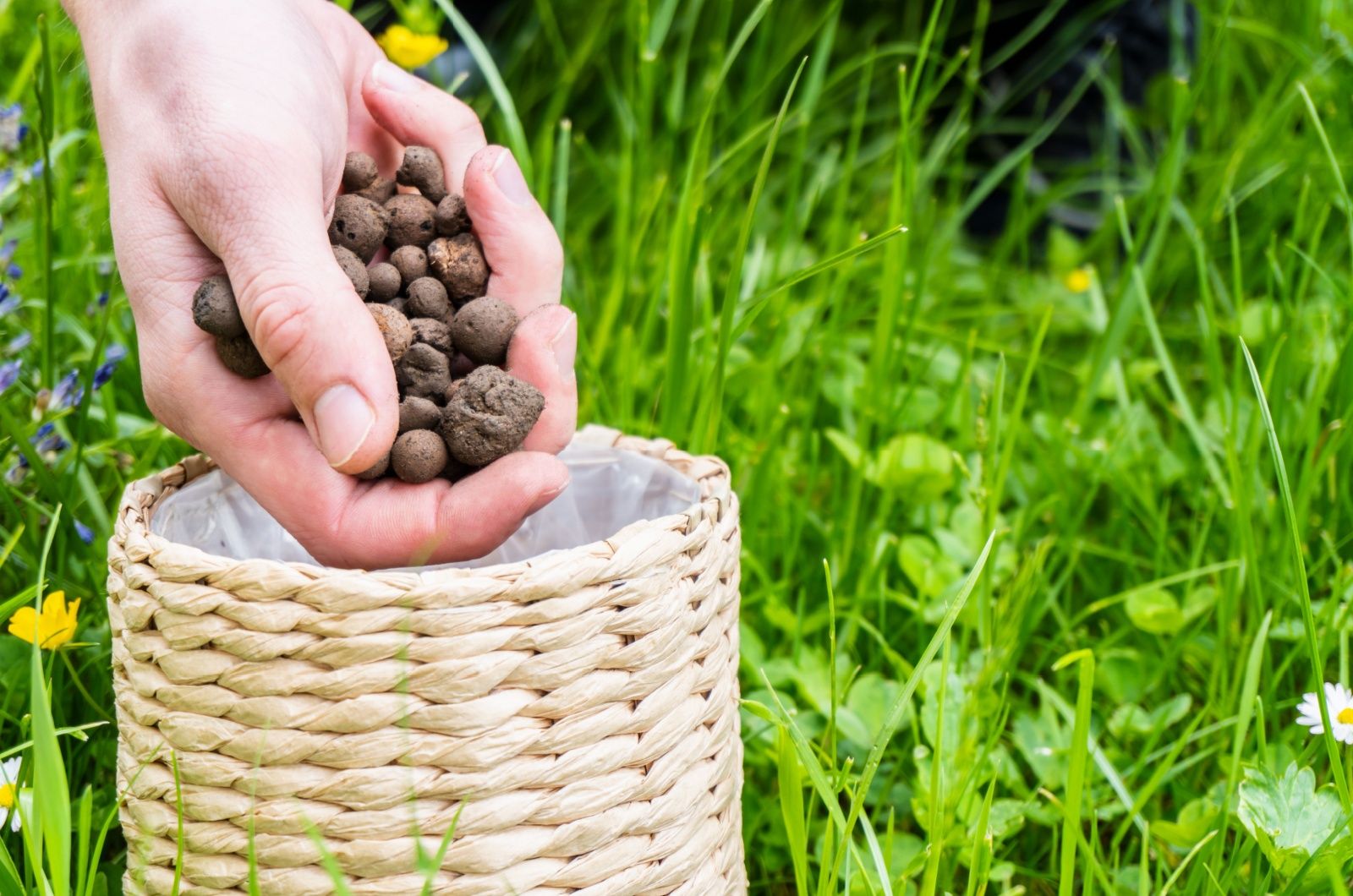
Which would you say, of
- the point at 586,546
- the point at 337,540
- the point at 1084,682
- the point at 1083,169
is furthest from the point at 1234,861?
the point at 1083,169

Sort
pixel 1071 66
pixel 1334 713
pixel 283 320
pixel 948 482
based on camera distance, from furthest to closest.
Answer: pixel 1071 66
pixel 948 482
pixel 1334 713
pixel 283 320

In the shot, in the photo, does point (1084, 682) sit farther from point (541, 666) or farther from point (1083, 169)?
point (1083, 169)

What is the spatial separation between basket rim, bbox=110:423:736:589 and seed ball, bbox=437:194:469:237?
0.24 m

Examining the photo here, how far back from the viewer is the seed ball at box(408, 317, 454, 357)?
42.6 inches

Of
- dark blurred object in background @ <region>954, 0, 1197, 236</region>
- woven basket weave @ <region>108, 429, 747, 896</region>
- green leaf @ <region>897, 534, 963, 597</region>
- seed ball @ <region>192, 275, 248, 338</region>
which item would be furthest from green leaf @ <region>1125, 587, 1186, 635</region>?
dark blurred object in background @ <region>954, 0, 1197, 236</region>

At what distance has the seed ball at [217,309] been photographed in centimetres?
93

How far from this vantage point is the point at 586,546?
2.87ft

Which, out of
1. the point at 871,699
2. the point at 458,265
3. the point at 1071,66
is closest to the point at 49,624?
the point at 458,265

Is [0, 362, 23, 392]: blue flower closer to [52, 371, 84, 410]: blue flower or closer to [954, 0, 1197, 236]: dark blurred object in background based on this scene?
[52, 371, 84, 410]: blue flower

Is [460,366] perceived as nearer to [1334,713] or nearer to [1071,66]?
[1334,713]

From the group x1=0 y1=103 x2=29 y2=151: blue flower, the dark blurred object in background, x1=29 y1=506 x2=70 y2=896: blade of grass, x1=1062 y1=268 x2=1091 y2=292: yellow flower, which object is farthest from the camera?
the dark blurred object in background

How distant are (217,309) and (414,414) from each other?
0.18 meters

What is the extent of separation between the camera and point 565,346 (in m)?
1.09

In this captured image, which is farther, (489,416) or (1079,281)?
(1079,281)
